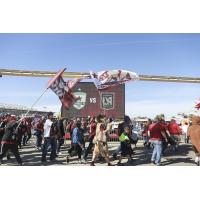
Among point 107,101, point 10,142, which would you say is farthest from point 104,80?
point 107,101

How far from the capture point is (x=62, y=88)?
1315 cm

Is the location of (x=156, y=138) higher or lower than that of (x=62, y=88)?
lower

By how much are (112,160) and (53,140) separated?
82.1 inches

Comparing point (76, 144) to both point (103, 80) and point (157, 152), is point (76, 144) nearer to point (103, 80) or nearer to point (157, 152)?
point (157, 152)

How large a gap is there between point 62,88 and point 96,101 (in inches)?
639

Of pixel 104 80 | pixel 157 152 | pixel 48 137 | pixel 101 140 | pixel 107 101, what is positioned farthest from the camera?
pixel 107 101

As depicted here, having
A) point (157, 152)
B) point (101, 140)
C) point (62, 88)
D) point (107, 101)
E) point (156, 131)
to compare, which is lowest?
point (157, 152)

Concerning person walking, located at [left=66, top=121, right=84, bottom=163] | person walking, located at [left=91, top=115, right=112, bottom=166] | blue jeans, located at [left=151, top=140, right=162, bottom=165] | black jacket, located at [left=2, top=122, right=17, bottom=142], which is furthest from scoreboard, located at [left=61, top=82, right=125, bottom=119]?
black jacket, located at [left=2, top=122, right=17, bottom=142]

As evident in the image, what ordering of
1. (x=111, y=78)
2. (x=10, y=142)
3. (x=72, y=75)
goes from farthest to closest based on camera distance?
(x=72, y=75) → (x=111, y=78) → (x=10, y=142)

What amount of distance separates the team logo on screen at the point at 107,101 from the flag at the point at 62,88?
47.2 feet

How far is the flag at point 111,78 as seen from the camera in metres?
14.0
